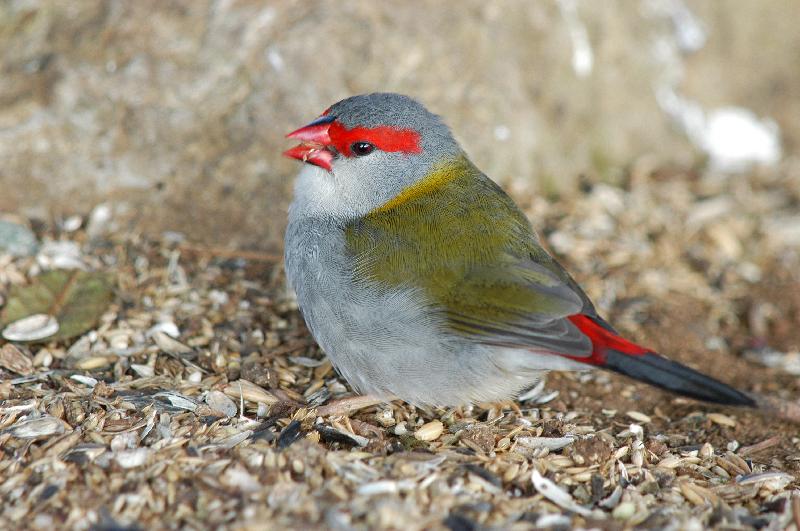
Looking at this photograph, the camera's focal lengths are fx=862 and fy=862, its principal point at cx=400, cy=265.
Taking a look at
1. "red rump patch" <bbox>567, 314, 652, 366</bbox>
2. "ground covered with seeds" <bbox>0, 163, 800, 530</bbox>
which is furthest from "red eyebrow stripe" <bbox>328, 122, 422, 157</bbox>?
"red rump patch" <bbox>567, 314, 652, 366</bbox>

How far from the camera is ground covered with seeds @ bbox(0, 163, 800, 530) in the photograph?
107 inches

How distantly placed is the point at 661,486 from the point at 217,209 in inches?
107

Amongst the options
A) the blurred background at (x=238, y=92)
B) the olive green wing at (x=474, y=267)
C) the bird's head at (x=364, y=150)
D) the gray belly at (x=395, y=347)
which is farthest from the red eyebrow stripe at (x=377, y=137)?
the blurred background at (x=238, y=92)

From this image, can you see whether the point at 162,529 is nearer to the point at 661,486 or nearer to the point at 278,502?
the point at 278,502

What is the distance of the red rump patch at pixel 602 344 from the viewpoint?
9.80 ft

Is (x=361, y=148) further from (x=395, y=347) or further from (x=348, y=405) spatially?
(x=348, y=405)

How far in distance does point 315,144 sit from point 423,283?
0.84 meters

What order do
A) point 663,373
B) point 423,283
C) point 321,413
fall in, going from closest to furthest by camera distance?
1. point 663,373
2. point 423,283
3. point 321,413

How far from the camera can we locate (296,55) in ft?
15.8

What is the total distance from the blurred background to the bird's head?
1113mm

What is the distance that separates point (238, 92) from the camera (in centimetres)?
472

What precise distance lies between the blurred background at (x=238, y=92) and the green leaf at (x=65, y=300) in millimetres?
531

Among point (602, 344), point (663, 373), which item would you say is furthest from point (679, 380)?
point (602, 344)

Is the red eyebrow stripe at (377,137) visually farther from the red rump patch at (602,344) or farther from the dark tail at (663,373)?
the dark tail at (663,373)
